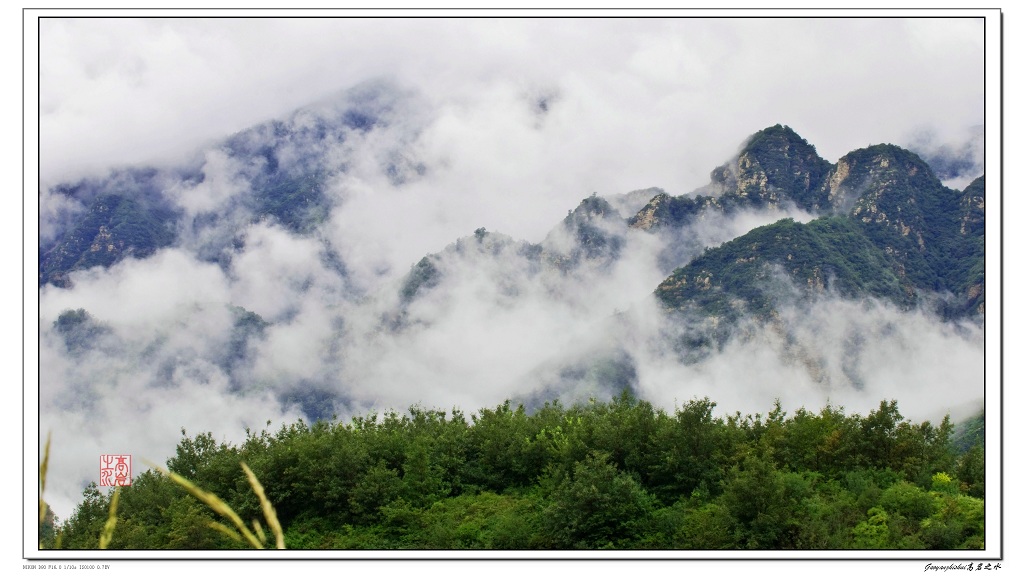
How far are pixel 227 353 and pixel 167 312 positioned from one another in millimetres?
9244

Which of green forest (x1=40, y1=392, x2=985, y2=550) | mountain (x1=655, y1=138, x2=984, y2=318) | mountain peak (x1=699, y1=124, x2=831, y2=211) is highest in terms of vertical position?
mountain peak (x1=699, y1=124, x2=831, y2=211)

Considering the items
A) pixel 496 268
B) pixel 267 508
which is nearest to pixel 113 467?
pixel 267 508

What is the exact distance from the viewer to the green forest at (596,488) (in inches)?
731

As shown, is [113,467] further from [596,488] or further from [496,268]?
[496,268]

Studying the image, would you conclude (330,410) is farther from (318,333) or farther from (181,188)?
(181,188)

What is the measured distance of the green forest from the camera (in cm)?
1858

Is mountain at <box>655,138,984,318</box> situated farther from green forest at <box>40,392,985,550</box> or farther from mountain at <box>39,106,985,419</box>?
green forest at <box>40,392,985,550</box>

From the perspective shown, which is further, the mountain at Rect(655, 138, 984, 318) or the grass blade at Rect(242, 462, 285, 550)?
the mountain at Rect(655, 138, 984, 318)

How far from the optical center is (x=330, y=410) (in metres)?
101

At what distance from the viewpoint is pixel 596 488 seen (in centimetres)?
2014

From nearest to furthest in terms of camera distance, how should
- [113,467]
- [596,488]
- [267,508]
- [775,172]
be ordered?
[267,508] < [113,467] < [596,488] < [775,172]

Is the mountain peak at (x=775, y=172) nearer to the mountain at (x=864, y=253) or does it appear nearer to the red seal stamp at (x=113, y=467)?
the mountain at (x=864, y=253)

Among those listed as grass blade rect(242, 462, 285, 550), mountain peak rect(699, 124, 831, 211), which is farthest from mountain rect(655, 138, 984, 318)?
grass blade rect(242, 462, 285, 550)

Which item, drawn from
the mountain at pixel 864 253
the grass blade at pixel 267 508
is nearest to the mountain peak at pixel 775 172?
the mountain at pixel 864 253
